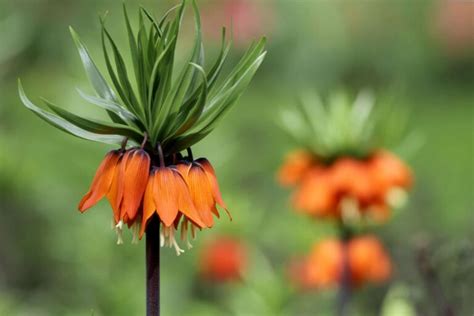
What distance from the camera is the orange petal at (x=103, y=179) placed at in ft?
→ 3.63

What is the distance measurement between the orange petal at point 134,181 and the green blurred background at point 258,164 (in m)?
0.11

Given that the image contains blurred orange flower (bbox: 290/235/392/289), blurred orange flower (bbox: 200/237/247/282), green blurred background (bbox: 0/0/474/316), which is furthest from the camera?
blurred orange flower (bbox: 200/237/247/282)

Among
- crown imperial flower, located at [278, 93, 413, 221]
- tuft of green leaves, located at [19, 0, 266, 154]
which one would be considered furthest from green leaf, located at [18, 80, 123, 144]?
crown imperial flower, located at [278, 93, 413, 221]

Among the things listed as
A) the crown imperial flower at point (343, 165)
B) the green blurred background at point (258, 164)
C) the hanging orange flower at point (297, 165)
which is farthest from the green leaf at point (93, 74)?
the hanging orange flower at point (297, 165)

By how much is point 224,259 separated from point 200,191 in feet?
6.41

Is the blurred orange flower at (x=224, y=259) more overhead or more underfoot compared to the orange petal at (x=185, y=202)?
more underfoot

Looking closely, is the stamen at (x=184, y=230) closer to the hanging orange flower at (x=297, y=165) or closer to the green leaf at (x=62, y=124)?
the green leaf at (x=62, y=124)

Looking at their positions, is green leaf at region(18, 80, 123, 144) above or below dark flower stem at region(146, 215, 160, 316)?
above

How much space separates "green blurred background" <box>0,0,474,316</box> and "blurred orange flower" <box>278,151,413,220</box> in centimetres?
13

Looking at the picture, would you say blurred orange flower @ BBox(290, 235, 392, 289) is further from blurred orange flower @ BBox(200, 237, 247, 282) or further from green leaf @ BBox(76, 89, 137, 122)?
green leaf @ BBox(76, 89, 137, 122)

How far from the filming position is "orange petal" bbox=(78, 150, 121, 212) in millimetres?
1107

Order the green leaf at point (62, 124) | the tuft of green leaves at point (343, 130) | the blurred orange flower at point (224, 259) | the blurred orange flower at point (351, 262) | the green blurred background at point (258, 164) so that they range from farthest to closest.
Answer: the blurred orange flower at point (224, 259) < the green blurred background at point (258, 164) < the blurred orange flower at point (351, 262) < the tuft of green leaves at point (343, 130) < the green leaf at point (62, 124)

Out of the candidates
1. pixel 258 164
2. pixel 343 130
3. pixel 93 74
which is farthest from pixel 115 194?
pixel 258 164

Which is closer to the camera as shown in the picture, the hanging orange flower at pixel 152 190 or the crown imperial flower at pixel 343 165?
the hanging orange flower at pixel 152 190
